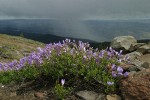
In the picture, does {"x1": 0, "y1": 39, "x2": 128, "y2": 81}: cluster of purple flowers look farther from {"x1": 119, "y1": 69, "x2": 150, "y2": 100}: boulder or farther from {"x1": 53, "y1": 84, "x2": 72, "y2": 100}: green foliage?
{"x1": 53, "y1": 84, "x2": 72, "y2": 100}: green foliage

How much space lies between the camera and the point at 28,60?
1188 centimetres

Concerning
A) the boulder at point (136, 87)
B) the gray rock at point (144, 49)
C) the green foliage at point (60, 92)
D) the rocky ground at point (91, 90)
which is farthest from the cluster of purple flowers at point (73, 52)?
the gray rock at point (144, 49)

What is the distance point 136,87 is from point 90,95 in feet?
4.63

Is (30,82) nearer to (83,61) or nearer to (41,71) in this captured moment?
(41,71)

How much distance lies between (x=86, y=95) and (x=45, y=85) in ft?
5.43

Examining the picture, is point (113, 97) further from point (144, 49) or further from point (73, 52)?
point (144, 49)

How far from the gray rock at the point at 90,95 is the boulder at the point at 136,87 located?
64 cm

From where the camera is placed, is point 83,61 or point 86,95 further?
point 83,61

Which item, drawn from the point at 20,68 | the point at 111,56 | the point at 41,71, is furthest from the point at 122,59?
the point at 20,68

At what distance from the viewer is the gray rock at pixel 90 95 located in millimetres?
9641

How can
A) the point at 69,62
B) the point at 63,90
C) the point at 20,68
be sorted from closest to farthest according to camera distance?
the point at 63,90 < the point at 69,62 < the point at 20,68

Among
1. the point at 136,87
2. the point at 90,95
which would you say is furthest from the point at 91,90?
the point at 136,87

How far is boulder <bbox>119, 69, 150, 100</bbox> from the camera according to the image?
29.6ft

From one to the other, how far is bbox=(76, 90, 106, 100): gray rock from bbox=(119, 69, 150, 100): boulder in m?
0.64
